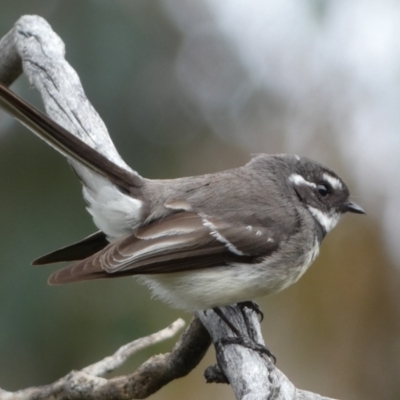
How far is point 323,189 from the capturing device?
4539 millimetres

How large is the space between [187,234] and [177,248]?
3.9 inches

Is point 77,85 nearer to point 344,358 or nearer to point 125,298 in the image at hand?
point 125,298

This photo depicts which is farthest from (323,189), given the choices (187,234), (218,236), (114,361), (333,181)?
(114,361)

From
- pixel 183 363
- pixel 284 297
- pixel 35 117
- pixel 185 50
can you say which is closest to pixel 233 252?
pixel 183 363

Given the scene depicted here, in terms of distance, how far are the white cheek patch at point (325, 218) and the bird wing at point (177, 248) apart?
0.50 meters

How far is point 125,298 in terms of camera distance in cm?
511

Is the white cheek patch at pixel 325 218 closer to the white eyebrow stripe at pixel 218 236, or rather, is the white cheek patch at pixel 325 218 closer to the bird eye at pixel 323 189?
the bird eye at pixel 323 189

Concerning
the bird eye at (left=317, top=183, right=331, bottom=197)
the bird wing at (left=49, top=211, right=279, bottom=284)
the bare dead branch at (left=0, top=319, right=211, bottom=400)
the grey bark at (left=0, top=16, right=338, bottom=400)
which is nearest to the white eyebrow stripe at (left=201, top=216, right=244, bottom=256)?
the bird wing at (left=49, top=211, right=279, bottom=284)

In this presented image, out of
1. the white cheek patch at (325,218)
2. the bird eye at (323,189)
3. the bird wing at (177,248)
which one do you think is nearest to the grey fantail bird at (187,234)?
the bird wing at (177,248)

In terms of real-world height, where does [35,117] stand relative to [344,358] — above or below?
above

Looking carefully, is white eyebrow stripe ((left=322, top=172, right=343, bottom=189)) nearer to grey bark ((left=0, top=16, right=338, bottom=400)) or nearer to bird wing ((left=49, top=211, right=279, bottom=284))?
bird wing ((left=49, top=211, right=279, bottom=284))

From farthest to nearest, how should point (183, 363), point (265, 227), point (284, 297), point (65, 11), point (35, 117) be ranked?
point (284, 297) → point (65, 11) → point (265, 227) → point (183, 363) → point (35, 117)

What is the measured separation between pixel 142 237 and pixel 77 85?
3.67 feet

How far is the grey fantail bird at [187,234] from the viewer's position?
11.8 feet
